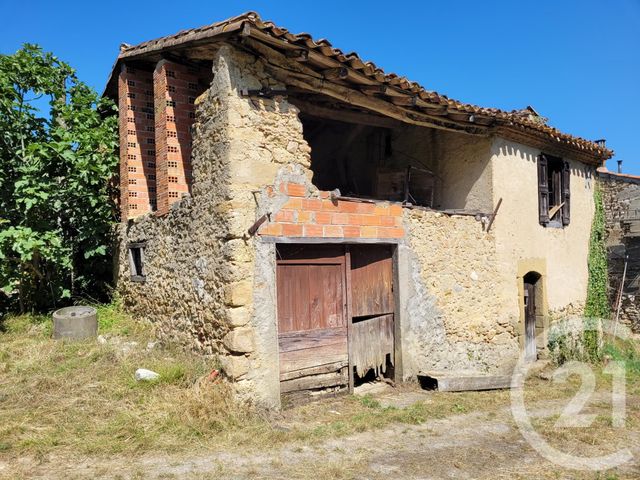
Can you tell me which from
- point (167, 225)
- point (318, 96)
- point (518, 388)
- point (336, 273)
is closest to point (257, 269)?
point (336, 273)

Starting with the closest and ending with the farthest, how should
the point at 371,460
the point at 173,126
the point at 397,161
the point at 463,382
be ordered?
the point at 371,460 → the point at 173,126 → the point at 463,382 → the point at 397,161

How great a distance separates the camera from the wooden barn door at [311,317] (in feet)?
20.0

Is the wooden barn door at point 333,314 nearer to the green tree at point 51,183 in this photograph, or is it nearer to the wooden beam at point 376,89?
the wooden beam at point 376,89

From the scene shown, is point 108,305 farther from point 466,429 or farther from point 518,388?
point 518,388

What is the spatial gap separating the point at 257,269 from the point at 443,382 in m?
3.32

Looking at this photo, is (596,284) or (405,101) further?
(596,284)

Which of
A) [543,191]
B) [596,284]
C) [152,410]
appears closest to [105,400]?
[152,410]

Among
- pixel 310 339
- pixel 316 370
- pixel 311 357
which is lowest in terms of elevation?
pixel 316 370

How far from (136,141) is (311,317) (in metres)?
4.15

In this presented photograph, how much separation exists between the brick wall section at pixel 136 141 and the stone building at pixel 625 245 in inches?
465

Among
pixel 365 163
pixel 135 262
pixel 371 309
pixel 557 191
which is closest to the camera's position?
pixel 371 309

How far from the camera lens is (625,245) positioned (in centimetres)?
1374

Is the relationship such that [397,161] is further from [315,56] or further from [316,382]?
[316,382]

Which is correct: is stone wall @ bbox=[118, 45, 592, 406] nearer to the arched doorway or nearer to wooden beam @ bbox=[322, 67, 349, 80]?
the arched doorway
